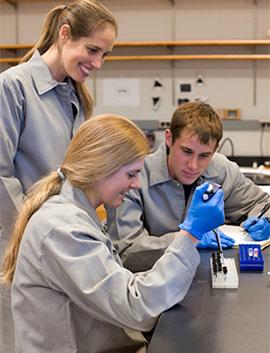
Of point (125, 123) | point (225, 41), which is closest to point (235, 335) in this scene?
point (125, 123)

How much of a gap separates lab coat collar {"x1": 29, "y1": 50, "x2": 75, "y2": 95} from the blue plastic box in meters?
0.78

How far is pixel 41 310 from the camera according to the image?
1.10 meters

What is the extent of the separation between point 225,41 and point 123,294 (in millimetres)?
3263

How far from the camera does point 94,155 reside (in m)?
1.14

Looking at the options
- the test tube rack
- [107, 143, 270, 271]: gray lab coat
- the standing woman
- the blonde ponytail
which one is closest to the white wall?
[107, 143, 270, 271]: gray lab coat

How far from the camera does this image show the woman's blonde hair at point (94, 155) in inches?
45.1

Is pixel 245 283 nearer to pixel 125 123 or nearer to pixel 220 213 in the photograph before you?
pixel 220 213

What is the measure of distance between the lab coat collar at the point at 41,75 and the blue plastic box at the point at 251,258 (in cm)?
78

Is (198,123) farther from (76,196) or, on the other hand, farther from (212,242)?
(76,196)

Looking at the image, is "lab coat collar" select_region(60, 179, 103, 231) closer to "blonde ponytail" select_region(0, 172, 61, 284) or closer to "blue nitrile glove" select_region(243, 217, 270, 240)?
"blonde ponytail" select_region(0, 172, 61, 284)

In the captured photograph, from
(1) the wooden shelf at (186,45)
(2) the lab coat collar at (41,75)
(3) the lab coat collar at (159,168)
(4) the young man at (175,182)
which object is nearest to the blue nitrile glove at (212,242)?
(4) the young man at (175,182)

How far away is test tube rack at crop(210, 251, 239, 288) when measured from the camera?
1243 mm

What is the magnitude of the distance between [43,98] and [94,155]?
1.95ft

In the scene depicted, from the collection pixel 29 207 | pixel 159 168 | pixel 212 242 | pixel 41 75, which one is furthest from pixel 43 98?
pixel 212 242
